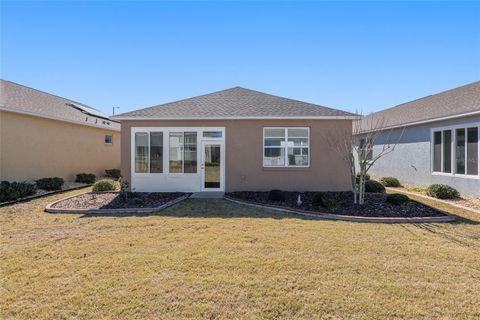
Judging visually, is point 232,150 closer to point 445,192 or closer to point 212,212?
point 212,212

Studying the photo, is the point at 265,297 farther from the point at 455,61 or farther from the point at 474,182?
the point at 455,61

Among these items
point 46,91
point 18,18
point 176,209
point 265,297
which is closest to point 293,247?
point 265,297

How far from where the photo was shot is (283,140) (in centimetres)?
1113

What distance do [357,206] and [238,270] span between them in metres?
5.97

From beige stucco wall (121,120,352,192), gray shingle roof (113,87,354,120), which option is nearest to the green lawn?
beige stucco wall (121,120,352,192)

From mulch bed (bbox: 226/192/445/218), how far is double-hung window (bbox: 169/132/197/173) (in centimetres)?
232

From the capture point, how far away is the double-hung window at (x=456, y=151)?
10.1 meters

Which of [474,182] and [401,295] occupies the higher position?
[474,182]

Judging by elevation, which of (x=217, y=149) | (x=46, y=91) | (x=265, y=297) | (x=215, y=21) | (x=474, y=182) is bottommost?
(x=265, y=297)

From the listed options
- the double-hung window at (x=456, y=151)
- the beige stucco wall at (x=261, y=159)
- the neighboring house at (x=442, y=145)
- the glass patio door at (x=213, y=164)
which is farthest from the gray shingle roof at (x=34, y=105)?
the double-hung window at (x=456, y=151)

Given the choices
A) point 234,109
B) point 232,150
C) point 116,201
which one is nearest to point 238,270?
point 116,201

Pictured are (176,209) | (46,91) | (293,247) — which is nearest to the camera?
(293,247)

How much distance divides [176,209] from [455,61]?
14.9 meters

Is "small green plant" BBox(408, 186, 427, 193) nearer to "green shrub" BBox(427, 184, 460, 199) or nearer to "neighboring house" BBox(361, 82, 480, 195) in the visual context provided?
"neighboring house" BBox(361, 82, 480, 195)
